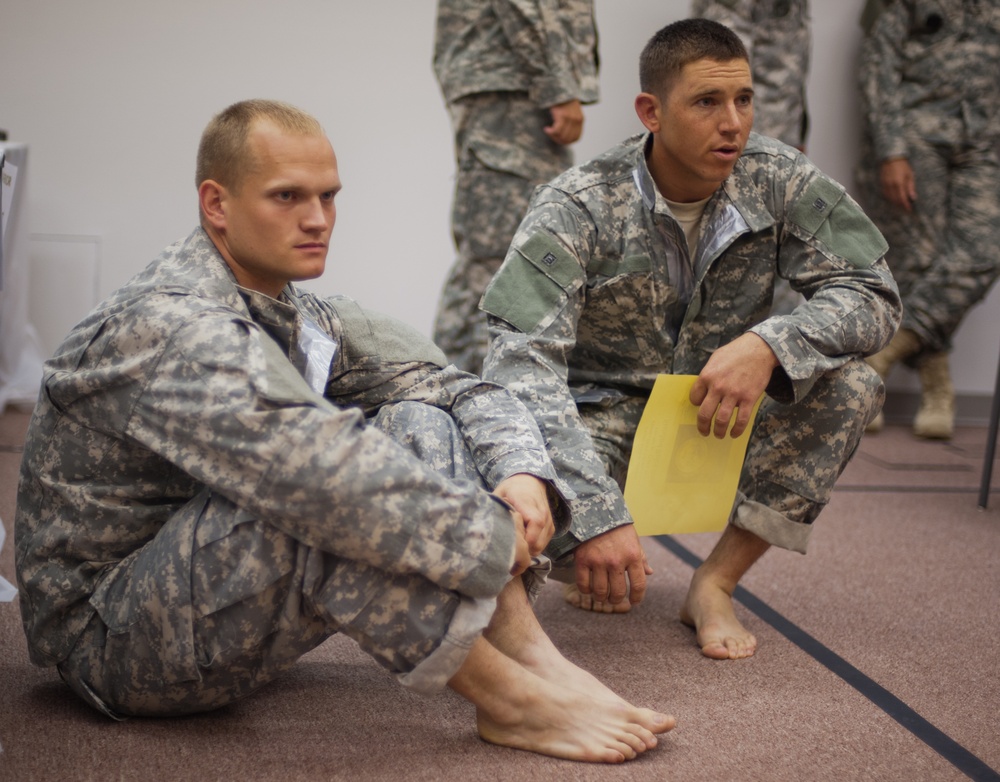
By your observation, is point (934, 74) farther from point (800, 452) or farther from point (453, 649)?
point (453, 649)

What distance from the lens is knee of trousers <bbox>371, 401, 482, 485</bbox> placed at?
4.17 feet

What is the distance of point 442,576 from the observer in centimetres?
108

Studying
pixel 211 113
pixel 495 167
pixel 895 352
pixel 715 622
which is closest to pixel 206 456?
pixel 715 622

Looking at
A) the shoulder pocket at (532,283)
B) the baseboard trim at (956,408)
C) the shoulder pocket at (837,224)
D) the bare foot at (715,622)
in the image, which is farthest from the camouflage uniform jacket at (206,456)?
the baseboard trim at (956,408)

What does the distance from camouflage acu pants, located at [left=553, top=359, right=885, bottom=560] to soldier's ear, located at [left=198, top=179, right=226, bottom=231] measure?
71 centimetres

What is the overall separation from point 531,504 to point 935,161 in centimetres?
278

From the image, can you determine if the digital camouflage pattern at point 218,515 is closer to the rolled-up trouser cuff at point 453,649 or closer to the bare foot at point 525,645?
the rolled-up trouser cuff at point 453,649

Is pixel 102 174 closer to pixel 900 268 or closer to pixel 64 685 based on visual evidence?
pixel 64 685

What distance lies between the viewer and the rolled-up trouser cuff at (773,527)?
64.6 inches

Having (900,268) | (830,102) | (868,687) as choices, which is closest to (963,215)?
(900,268)

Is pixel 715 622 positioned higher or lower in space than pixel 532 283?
lower

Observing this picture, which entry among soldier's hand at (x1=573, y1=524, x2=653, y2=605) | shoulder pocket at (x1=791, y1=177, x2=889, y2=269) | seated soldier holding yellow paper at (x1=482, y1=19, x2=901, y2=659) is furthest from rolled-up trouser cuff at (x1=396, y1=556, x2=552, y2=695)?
shoulder pocket at (x1=791, y1=177, x2=889, y2=269)

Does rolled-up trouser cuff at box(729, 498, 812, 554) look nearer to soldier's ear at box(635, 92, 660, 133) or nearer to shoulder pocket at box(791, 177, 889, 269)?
shoulder pocket at box(791, 177, 889, 269)

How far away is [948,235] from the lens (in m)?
3.51
